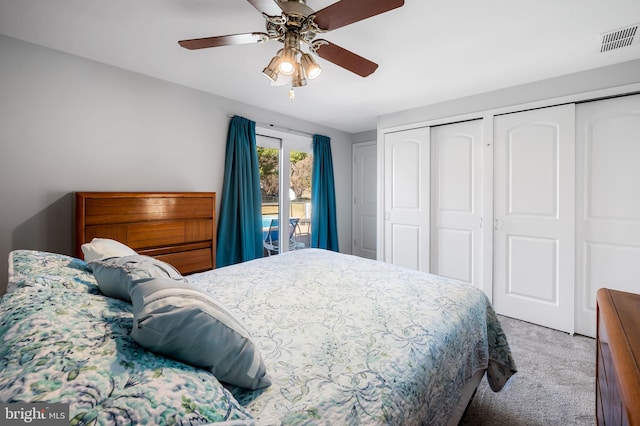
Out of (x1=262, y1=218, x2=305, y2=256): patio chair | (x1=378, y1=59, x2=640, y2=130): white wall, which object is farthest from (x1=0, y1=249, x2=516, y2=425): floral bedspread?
(x1=378, y1=59, x2=640, y2=130): white wall

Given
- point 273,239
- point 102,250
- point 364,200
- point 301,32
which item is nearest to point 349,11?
point 301,32

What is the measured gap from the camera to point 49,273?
3.55 feet

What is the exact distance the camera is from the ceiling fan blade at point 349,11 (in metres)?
1.24

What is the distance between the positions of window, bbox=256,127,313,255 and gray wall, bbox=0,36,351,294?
87 centimetres

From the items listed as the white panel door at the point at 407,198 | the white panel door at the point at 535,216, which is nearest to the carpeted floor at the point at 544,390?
the white panel door at the point at 535,216

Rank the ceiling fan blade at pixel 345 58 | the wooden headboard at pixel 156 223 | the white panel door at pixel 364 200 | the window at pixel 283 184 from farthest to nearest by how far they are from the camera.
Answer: the white panel door at pixel 364 200, the window at pixel 283 184, the wooden headboard at pixel 156 223, the ceiling fan blade at pixel 345 58

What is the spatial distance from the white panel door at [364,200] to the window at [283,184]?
105 cm

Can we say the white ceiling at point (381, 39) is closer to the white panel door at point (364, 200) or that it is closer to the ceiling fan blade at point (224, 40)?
the ceiling fan blade at point (224, 40)

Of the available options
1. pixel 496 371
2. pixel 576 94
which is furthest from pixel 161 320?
pixel 576 94

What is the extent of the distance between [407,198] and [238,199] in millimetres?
2258

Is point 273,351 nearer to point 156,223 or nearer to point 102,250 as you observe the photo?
point 102,250

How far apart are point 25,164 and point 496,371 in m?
3.61

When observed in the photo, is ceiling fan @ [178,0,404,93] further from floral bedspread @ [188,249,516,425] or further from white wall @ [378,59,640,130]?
white wall @ [378,59,640,130]

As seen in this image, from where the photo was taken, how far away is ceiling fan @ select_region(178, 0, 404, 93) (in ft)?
4.23
